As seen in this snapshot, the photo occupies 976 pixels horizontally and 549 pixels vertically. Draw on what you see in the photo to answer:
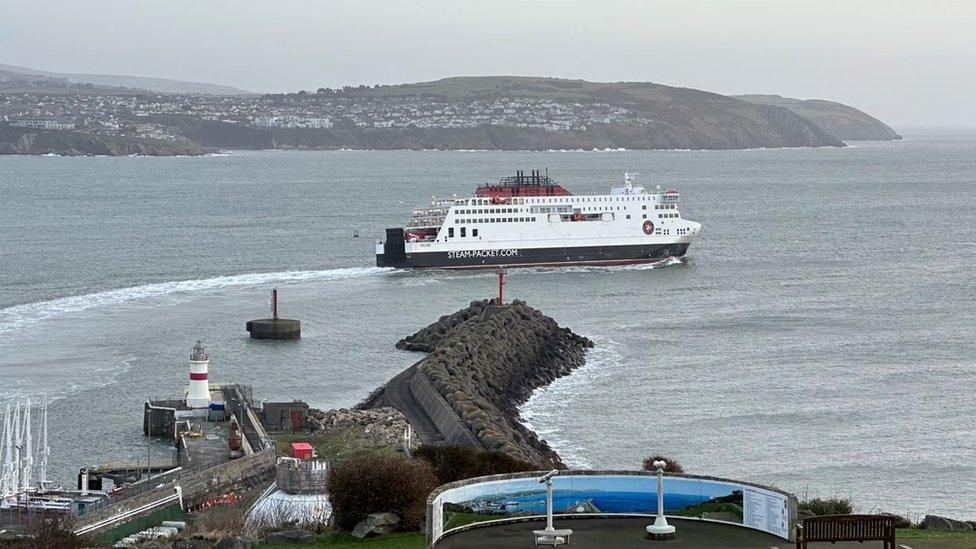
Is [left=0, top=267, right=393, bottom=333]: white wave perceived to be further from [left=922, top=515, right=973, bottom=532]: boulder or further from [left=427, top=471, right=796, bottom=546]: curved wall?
[left=922, top=515, right=973, bottom=532]: boulder

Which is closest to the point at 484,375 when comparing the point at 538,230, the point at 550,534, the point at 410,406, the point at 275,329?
the point at 410,406

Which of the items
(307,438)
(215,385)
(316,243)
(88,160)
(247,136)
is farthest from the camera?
(247,136)

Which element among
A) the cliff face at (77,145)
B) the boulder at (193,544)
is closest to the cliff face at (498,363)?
the boulder at (193,544)

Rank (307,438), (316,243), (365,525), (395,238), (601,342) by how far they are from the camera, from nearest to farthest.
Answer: (365,525), (307,438), (601,342), (395,238), (316,243)

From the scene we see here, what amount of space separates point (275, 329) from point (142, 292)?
880 centimetres

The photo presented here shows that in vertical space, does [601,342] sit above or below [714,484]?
below

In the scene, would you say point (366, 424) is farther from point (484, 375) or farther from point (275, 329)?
point (275, 329)

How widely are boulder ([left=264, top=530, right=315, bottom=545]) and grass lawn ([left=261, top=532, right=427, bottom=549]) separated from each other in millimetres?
80

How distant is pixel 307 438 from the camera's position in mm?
20266

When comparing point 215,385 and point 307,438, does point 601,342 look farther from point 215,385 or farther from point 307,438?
point 307,438

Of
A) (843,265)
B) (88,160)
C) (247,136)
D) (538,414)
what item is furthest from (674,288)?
(247,136)

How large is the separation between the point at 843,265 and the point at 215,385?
28.4m

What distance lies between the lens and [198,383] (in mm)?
21797

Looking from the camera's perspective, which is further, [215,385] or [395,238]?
[395,238]
